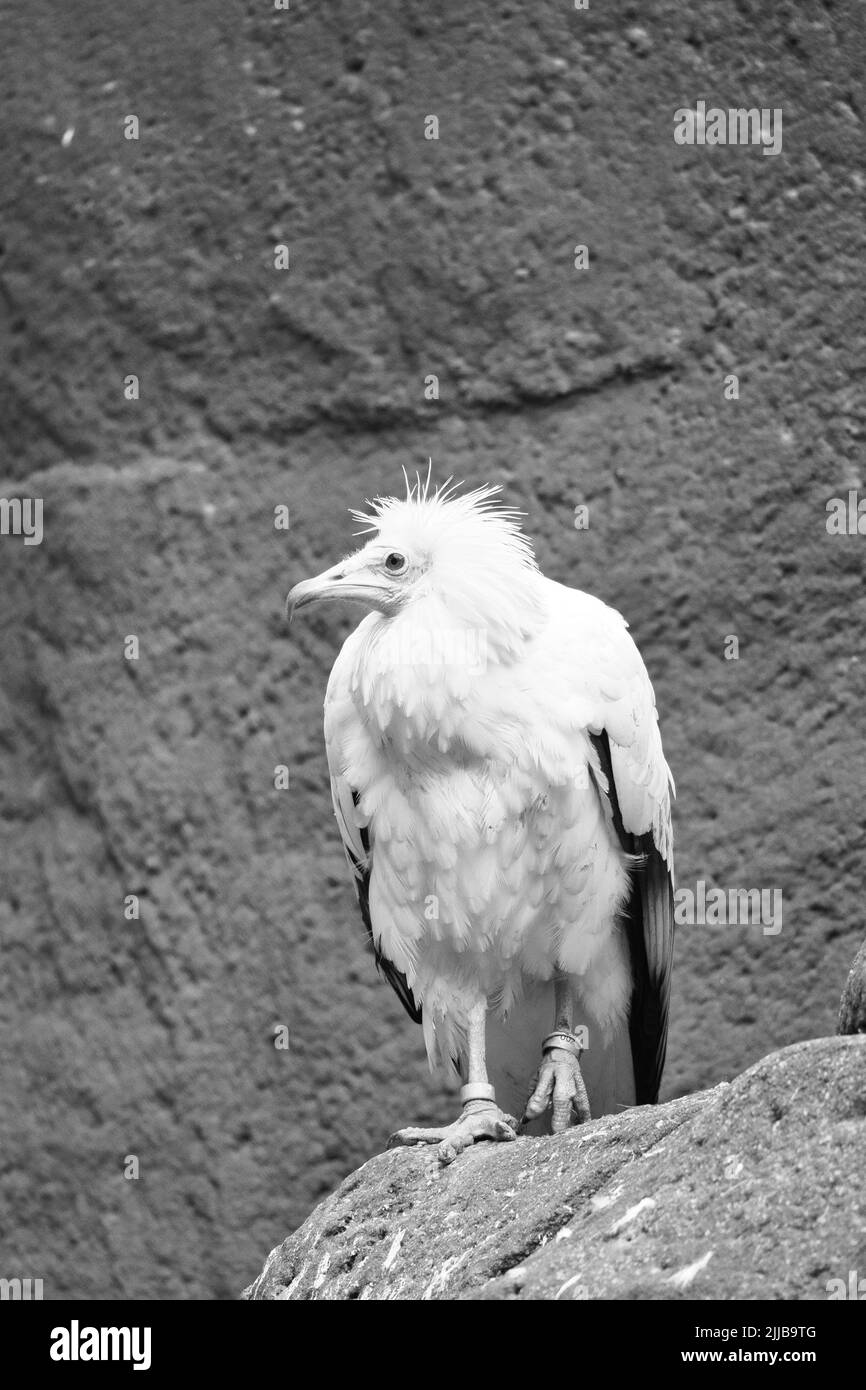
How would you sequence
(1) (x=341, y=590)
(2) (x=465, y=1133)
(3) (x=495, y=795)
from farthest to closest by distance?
1. (1) (x=341, y=590)
2. (3) (x=495, y=795)
3. (2) (x=465, y=1133)

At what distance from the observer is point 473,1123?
5.53 meters

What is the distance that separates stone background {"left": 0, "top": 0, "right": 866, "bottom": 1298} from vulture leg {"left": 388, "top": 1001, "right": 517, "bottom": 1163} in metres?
1.73

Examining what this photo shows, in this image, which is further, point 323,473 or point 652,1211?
point 323,473

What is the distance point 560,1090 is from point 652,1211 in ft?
6.11

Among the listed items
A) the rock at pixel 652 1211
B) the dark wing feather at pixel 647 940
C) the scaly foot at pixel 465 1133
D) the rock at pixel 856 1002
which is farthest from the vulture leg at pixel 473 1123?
the rock at pixel 856 1002

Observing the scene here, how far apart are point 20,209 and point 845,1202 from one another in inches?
252

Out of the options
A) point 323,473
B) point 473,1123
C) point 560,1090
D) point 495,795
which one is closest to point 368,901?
point 495,795

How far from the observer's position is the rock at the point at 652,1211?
3.78m

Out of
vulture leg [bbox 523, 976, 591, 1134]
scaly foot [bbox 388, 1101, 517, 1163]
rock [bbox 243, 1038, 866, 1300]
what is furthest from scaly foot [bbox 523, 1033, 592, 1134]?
rock [bbox 243, 1038, 866, 1300]

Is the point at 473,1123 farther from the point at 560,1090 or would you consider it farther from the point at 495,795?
the point at 495,795

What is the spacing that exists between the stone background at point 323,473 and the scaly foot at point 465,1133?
2.00m

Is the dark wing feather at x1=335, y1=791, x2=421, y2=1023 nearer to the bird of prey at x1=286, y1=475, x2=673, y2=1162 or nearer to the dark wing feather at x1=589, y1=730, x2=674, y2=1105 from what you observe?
the bird of prey at x1=286, y1=475, x2=673, y2=1162

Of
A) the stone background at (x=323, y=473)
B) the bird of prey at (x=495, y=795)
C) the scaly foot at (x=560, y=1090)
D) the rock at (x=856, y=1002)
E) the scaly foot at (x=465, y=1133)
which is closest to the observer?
the rock at (x=856, y=1002)

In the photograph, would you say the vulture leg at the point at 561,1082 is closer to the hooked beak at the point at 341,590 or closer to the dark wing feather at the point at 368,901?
the dark wing feather at the point at 368,901
